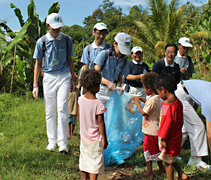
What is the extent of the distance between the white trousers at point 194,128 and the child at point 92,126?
5.24 feet

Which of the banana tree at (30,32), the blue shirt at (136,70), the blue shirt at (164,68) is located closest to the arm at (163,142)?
the blue shirt at (164,68)

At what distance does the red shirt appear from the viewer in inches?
130

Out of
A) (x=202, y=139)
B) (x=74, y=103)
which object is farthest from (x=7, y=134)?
(x=202, y=139)

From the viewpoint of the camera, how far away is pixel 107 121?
463cm

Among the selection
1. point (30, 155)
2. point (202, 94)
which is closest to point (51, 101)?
point (30, 155)

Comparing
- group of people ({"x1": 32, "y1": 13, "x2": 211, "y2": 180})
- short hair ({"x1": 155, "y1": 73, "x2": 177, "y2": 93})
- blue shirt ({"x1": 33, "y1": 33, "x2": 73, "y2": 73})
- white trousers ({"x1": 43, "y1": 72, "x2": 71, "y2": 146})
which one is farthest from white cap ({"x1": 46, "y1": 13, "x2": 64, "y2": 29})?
short hair ({"x1": 155, "y1": 73, "x2": 177, "y2": 93})

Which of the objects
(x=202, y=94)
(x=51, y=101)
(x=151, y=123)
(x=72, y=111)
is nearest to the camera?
(x=202, y=94)

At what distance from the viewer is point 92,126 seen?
337 cm

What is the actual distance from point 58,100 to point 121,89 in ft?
3.82

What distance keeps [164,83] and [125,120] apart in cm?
141

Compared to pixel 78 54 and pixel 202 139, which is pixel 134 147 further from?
pixel 78 54

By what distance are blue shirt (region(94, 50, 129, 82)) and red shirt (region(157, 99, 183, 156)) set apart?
4.70ft

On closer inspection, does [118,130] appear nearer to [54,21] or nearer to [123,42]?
[123,42]

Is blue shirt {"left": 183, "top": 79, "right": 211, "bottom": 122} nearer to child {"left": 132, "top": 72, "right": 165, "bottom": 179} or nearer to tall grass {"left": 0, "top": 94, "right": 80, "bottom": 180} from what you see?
child {"left": 132, "top": 72, "right": 165, "bottom": 179}
